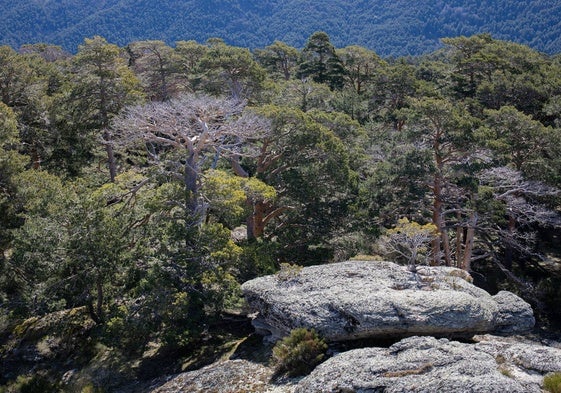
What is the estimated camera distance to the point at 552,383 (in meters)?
10.3

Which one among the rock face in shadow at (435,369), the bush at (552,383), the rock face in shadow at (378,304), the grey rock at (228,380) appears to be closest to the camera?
the bush at (552,383)

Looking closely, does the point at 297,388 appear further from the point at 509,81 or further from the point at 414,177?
the point at 509,81

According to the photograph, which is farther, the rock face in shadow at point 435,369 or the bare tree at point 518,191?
the bare tree at point 518,191

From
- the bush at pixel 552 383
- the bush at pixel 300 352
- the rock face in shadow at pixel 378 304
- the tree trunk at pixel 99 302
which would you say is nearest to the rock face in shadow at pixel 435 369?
the bush at pixel 552 383

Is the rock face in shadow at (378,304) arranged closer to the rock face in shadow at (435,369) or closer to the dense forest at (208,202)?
the rock face in shadow at (435,369)

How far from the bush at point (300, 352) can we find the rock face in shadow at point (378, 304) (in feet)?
1.42

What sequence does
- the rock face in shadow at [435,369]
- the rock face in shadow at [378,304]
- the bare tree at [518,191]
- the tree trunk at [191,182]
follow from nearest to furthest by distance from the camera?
the rock face in shadow at [435,369]
the rock face in shadow at [378,304]
the tree trunk at [191,182]
the bare tree at [518,191]

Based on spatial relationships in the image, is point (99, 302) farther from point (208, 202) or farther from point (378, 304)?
point (378, 304)

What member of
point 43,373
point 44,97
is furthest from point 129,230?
point 44,97

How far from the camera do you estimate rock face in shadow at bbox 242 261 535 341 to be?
13.6 m

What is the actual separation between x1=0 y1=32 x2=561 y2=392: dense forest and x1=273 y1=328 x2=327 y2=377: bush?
307cm

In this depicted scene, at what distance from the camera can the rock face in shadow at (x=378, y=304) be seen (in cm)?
1365

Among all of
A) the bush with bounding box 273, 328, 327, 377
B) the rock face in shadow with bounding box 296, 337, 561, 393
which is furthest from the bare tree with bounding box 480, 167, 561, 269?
the bush with bounding box 273, 328, 327, 377

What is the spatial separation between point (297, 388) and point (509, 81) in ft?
94.1
